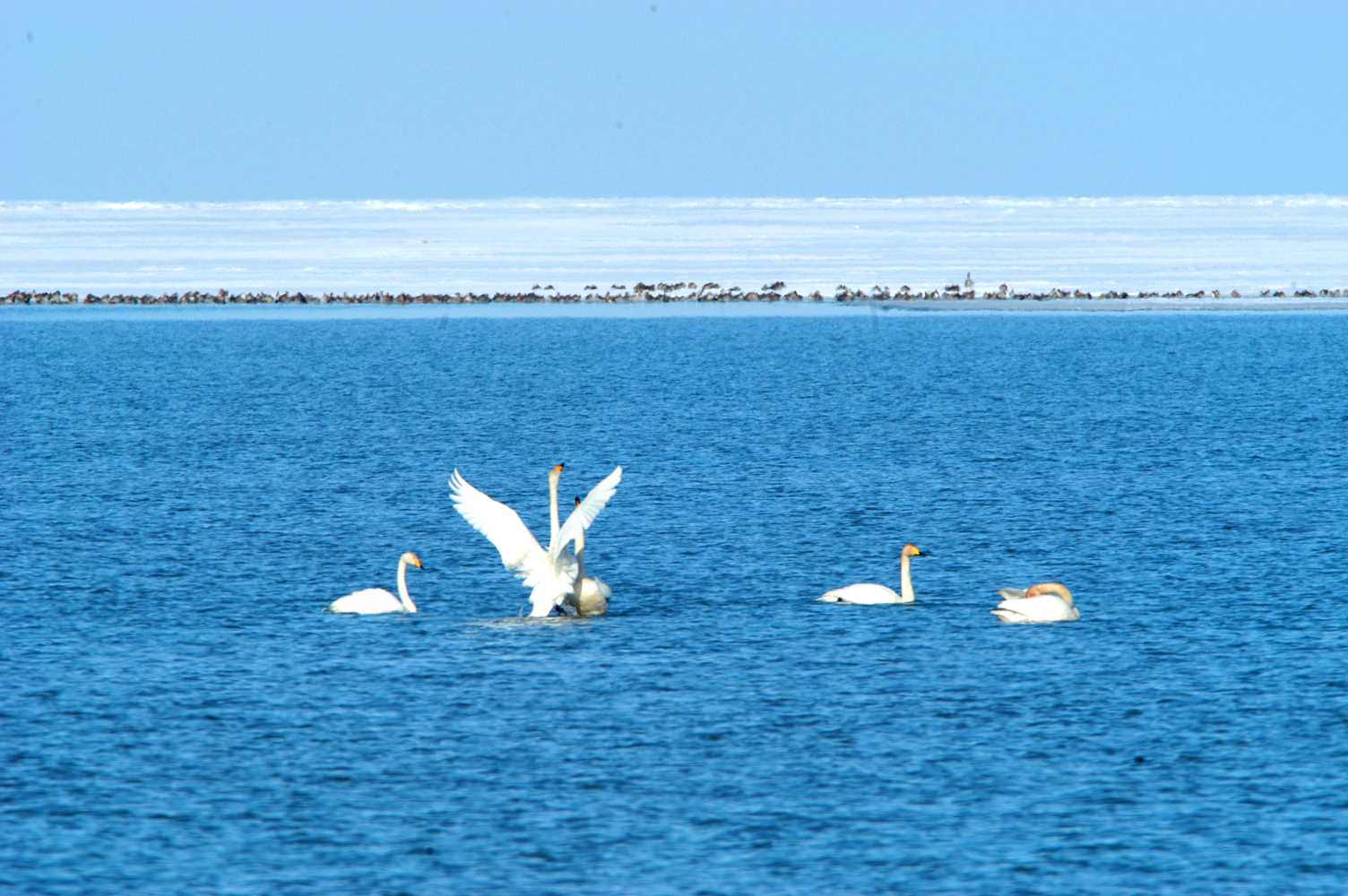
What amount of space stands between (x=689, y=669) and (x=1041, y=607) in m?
4.37

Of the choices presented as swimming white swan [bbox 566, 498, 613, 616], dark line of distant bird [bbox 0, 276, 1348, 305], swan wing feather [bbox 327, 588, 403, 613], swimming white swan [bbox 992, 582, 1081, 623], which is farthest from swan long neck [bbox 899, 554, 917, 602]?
dark line of distant bird [bbox 0, 276, 1348, 305]

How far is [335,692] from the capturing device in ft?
67.3

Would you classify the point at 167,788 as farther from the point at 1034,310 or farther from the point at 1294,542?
the point at 1034,310

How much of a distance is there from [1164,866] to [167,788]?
25.1ft

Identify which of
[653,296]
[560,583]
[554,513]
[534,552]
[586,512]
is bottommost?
[560,583]

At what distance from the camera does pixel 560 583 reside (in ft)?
79.5

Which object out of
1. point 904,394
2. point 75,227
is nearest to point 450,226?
point 75,227

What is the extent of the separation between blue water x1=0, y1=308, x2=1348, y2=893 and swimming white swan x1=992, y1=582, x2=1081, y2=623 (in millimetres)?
157

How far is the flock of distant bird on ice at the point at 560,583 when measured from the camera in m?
23.8

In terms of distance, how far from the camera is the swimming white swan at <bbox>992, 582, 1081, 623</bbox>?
23.7 meters

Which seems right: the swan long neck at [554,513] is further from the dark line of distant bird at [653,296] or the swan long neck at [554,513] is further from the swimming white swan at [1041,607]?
the dark line of distant bird at [653,296]

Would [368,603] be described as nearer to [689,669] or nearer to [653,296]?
[689,669]

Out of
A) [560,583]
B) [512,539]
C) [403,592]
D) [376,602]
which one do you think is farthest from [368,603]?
[560,583]

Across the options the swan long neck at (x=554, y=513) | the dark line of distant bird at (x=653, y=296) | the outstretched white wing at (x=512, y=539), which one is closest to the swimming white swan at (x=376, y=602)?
the outstretched white wing at (x=512, y=539)
